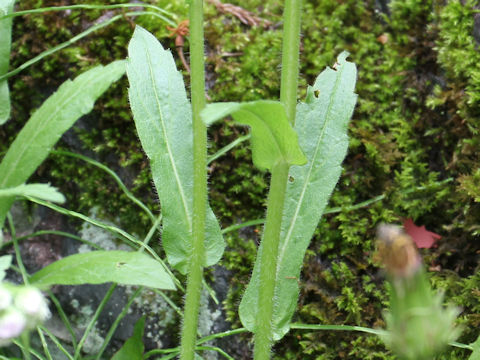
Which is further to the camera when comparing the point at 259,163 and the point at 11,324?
the point at 259,163

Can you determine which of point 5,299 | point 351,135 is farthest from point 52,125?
point 351,135

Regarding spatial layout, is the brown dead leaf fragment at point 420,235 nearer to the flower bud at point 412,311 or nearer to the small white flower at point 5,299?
the flower bud at point 412,311

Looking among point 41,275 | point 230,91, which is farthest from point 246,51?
point 41,275

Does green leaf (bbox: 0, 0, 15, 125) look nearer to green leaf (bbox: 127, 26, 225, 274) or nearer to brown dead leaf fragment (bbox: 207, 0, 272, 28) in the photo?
green leaf (bbox: 127, 26, 225, 274)

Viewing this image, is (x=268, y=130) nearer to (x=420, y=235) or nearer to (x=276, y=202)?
(x=276, y=202)

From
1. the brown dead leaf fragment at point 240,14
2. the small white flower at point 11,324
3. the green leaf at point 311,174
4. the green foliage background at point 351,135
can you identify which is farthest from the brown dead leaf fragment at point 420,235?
the small white flower at point 11,324

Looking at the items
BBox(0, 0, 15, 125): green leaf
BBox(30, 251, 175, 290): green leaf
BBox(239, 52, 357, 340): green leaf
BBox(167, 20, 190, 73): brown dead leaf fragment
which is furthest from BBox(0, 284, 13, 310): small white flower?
BBox(167, 20, 190, 73): brown dead leaf fragment
